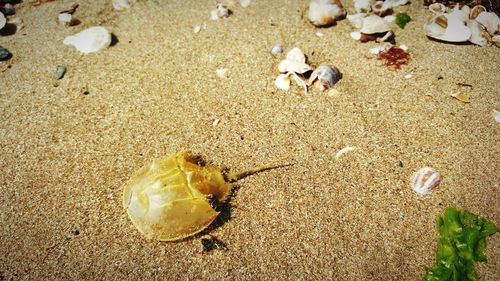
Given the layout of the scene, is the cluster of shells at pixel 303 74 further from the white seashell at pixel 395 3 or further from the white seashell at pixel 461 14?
the white seashell at pixel 461 14

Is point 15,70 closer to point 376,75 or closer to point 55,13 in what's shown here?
point 55,13

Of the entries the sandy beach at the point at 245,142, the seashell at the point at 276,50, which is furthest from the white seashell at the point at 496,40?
the seashell at the point at 276,50

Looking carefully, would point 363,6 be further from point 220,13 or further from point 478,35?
point 220,13

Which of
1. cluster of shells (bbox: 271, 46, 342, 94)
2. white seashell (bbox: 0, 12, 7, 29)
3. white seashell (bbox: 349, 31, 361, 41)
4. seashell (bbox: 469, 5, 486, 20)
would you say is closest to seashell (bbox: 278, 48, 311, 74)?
cluster of shells (bbox: 271, 46, 342, 94)

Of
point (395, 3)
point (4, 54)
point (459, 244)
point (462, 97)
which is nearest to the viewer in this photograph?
point (459, 244)

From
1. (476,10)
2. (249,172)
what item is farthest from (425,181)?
(476,10)

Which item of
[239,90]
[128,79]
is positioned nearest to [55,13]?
[128,79]
